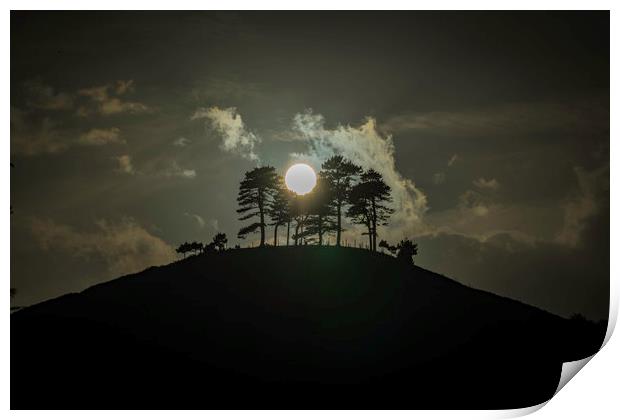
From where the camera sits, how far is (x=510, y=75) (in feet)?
56.2

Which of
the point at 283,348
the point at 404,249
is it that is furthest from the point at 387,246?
the point at 283,348

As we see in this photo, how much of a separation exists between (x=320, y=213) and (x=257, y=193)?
2.72 meters

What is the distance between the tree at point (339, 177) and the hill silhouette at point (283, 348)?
2.45 metres

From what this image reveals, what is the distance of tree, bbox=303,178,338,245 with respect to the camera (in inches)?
850

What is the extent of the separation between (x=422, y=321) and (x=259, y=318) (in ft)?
15.8

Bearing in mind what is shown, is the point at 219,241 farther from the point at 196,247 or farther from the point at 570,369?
the point at 570,369

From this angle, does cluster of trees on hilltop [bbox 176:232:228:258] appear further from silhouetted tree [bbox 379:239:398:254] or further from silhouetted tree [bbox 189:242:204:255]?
silhouetted tree [bbox 379:239:398:254]

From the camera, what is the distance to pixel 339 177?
20.5 metres

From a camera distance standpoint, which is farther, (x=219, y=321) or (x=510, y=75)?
(x=219, y=321)

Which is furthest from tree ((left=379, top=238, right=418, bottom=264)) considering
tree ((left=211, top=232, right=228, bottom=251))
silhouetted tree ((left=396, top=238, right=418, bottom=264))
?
tree ((left=211, top=232, right=228, bottom=251))

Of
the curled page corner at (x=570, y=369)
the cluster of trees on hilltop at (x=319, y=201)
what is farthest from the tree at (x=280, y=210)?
the curled page corner at (x=570, y=369)

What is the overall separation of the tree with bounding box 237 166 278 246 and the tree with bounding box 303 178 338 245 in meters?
1.45
